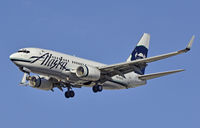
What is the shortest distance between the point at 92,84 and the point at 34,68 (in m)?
8.32

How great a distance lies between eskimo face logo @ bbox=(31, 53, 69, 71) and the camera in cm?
5531

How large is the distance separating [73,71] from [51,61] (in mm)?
2941

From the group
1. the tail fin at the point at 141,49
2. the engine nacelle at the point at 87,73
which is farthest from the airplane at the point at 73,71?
the tail fin at the point at 141,49

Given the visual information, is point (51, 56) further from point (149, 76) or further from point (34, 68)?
point (149, 76)

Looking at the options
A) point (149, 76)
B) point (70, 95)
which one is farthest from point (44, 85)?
point (149, 76)

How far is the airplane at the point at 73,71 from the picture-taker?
181 ft

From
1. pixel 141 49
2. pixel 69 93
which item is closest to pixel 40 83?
pixel 69 93

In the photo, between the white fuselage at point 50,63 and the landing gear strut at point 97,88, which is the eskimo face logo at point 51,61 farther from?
the landing gear strut at point 97,88

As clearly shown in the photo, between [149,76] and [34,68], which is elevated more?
[149,76]

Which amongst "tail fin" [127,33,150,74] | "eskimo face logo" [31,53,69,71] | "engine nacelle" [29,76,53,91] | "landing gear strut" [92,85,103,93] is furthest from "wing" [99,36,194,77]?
"tail fin" [127,33,150,74]

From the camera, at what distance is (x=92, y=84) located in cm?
5962

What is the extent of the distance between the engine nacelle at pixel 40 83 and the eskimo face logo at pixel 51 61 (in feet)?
21.7

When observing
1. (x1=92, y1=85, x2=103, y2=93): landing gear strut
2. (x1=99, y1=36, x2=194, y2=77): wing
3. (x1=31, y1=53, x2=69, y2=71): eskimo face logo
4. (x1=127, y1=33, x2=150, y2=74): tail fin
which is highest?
(x1=127, y1=33, x2=150, y2=74): tail fin

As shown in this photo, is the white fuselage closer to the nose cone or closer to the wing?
the nose cone
